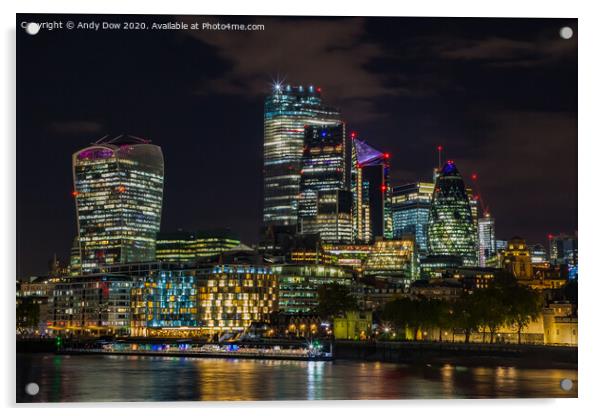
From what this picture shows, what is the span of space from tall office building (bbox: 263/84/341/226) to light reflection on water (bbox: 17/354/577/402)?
89.7 metres

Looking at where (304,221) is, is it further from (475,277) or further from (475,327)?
(475,327)

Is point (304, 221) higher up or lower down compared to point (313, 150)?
lower down

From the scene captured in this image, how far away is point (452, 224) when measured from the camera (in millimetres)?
126375

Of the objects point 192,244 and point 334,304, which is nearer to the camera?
point 334,304

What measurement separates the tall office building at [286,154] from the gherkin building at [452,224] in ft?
50.7

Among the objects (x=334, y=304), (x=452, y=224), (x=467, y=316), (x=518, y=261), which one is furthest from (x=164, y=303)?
(x=452, y=224)

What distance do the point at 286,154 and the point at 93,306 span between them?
54.3m

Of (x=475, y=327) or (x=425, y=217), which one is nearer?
(x=475, y=327)

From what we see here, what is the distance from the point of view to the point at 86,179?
315 feet

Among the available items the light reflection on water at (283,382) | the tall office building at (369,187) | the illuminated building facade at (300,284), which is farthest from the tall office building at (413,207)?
the light reflection on water at (283,382)

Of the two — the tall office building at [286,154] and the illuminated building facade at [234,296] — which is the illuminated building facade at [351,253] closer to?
the tall office building at [286,154]

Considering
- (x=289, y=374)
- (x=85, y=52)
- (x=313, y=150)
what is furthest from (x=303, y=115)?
(x=85, y=52)

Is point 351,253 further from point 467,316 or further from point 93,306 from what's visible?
point 467,316
